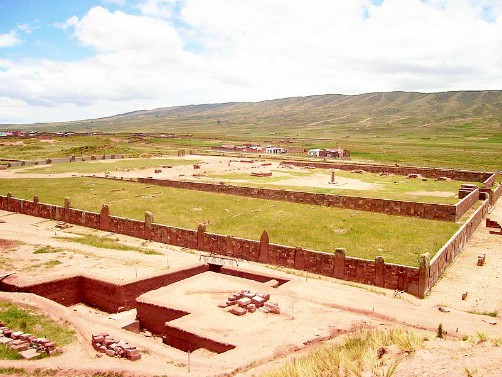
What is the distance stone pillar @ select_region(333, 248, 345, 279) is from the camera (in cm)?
2279

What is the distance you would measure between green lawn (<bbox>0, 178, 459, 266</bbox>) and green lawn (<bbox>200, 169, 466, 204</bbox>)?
9246 mm

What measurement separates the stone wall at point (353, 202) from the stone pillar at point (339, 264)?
55.3ft

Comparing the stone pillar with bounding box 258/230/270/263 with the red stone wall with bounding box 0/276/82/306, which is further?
the stone pillar with bounding box 258/230/270/263

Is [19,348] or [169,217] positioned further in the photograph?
[169,217]

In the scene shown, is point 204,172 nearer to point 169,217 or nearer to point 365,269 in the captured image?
point 169,217

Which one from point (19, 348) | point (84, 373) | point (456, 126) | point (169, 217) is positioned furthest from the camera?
point (456, 126)

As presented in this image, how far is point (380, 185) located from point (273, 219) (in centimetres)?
2497

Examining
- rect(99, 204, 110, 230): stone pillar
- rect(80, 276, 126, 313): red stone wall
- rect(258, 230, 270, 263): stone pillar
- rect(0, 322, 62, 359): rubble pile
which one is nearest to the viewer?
rect(0, 322, 62, 359): rubble pile

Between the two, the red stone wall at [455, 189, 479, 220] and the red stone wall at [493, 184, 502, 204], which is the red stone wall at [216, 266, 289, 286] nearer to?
the red stone wall at [455, 189, 479, 220]

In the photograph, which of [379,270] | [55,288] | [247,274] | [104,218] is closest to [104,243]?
[104,218]

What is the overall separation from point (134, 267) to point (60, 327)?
27.6ft

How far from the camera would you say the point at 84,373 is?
11.2 m

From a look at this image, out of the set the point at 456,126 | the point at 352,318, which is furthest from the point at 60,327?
the point at 456,126

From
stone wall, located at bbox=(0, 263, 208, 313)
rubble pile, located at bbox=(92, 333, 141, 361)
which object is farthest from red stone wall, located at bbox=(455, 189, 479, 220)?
rubble pile, located at bbox=(92, 333, 141, 361)
